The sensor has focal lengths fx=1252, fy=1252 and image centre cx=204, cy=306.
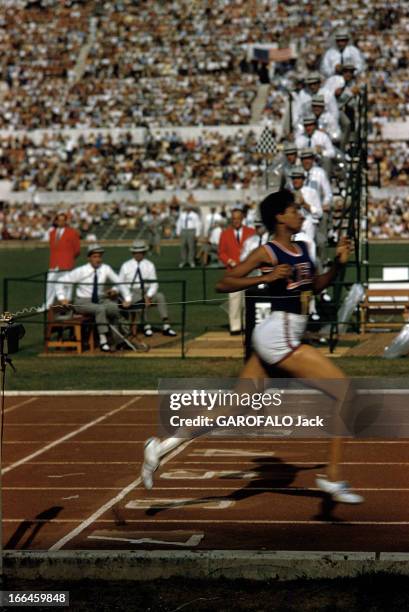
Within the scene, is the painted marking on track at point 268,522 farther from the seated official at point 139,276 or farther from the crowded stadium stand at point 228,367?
the seated official at point 139,276

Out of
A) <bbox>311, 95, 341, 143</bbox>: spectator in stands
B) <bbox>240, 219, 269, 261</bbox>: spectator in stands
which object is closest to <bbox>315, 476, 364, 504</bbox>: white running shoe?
<bbox>240, 219, 269, 261</bbox>: spectator in stands

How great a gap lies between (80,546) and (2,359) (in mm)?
1529

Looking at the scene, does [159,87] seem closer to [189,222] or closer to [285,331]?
[189,222]

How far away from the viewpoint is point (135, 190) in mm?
60094

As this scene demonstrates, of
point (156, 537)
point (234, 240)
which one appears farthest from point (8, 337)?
point (234, 240)

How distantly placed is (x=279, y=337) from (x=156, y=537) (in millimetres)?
1521

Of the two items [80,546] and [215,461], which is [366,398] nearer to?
[215,461]

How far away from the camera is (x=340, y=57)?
73.5 ft

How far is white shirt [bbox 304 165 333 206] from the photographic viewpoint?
19.2m

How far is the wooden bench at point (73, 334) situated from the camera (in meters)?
18.4

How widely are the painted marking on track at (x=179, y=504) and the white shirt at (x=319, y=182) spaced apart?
10.9m

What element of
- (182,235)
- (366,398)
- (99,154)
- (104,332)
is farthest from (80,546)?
(99,154)

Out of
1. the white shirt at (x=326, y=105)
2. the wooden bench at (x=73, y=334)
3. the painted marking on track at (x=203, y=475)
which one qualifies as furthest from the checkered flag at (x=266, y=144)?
the painted marking on track at (x=203, y=475)

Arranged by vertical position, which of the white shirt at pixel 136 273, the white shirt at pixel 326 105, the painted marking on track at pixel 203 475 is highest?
the white shirt at pixel 326 105
